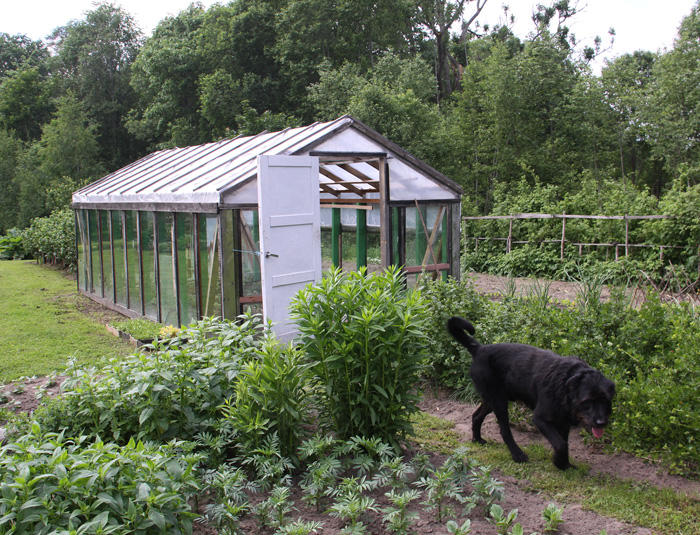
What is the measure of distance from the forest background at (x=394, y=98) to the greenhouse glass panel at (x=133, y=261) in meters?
9.13

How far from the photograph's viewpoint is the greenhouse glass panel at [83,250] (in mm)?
13039

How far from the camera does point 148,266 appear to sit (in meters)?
9.93

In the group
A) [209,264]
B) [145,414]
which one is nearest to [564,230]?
[209,264]

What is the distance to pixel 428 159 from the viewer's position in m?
18.6

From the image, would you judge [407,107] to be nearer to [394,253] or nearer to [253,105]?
[394,253]

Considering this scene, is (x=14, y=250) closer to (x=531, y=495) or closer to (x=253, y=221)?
(x=253, y=221)

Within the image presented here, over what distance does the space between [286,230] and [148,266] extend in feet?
13.0

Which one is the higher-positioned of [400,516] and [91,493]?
[91,493]

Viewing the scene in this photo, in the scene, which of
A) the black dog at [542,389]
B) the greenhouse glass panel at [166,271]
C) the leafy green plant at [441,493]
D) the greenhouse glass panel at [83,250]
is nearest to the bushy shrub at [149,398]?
the leafy green plant at [441,493]

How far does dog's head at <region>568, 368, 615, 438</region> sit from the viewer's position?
3.48 metres

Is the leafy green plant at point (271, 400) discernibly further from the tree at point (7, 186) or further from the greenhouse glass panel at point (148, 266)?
the tree at point (7, 186)

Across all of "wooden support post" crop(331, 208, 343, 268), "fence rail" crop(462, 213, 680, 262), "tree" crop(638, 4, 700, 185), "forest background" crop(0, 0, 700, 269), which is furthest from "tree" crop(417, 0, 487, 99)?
"wooden support post" crop(331, 208, 343, 268)

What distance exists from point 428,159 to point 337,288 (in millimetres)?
15471

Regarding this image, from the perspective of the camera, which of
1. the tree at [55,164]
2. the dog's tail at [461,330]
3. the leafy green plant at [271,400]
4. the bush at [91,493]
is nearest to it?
the bush at [91,493]
